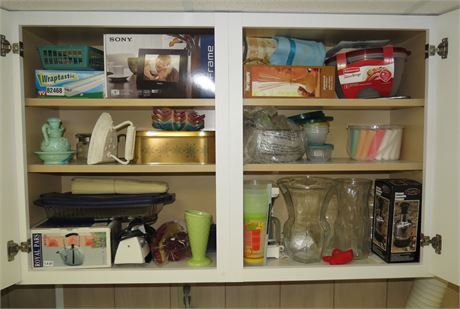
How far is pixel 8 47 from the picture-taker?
89 cm

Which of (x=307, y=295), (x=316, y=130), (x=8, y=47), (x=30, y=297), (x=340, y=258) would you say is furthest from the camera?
(x=307, y=295)

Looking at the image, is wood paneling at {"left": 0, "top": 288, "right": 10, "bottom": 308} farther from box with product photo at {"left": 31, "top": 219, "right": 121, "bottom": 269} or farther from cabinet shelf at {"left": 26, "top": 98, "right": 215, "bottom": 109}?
cabinet shelf at {"left": 26, "top": 98, "right": 215, "bottom": 109}

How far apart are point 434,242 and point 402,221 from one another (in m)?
0.10

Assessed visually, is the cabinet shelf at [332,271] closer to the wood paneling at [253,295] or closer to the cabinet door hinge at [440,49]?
the wood paneling at [253,295]

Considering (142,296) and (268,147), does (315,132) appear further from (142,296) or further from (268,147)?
(142,296)

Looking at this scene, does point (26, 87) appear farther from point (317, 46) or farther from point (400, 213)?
point (400, 213)

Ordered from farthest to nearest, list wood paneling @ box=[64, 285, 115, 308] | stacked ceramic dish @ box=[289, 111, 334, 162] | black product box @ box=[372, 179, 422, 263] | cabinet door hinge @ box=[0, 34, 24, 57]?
wood paneling @ box=[64, 285, 115, 308] < stacked ceramic dish @ box=[289, 111, 334, 162] < black product box @ box=[372, 179, 422, 263] < cabinet door hinge @ box=[0, 34, 24, 57]

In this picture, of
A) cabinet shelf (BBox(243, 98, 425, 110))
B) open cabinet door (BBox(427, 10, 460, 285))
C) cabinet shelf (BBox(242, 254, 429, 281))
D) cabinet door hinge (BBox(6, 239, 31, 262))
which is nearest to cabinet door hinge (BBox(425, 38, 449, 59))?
open cabinet door (BBox(427, 10, 460, 285))

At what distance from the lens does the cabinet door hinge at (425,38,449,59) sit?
899 millimetres

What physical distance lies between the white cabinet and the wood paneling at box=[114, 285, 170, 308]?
365 millimetres

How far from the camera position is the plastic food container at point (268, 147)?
1.02 m

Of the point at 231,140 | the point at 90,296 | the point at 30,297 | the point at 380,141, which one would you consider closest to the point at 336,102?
the point at 380,141

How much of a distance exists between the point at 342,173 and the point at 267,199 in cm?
39

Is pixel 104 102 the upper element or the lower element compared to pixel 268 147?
upper
